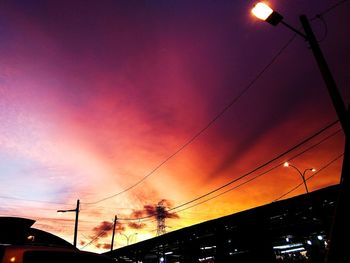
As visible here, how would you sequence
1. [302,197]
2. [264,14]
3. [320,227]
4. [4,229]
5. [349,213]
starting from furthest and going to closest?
[320,227] < [302,197] < [264,14] < [4,229] < [349,213]

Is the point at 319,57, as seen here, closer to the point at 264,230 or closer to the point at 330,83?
the point at 330,83

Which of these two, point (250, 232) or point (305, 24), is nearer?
point (305, 24)

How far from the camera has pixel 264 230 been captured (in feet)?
49.6

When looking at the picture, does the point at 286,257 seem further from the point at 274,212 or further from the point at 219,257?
the point at 274,212

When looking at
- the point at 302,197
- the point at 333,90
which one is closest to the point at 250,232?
the point at 302,197

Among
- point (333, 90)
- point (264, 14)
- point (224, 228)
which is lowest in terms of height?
point (224, 228)

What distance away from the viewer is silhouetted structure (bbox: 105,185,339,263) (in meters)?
13.2

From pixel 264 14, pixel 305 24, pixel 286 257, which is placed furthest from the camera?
pixel 286 257

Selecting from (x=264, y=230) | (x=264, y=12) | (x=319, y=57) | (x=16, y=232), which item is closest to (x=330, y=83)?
(x=319, y=57)

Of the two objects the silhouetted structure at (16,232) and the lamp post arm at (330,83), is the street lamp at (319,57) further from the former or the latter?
the silhouetted structure at (16,232)

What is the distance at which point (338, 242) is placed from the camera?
12.2 ft

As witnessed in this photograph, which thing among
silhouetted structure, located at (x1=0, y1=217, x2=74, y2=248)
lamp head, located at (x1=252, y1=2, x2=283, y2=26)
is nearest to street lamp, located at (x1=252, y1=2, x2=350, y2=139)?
lamp head, located at (x1=252, y1=2, x2=283, y2=26)

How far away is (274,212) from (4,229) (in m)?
11.6

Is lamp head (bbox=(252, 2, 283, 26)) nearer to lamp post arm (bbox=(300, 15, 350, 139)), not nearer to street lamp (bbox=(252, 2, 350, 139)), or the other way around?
street lamp (bbox=(252, 2, 350, 139))
